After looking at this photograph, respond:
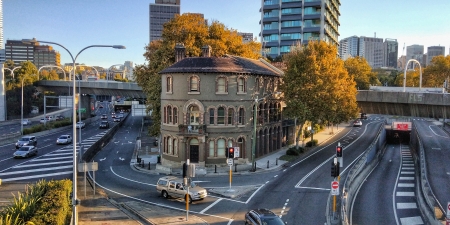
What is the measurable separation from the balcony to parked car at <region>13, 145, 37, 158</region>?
19098mm

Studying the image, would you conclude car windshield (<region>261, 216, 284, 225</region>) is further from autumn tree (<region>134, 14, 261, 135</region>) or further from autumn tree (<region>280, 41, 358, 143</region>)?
autumn tree (<region>134, 14, 261, 135</region>)

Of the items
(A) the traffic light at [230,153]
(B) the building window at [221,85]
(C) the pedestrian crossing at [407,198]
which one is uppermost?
(B) the building window at [221,85]

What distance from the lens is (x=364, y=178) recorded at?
124 ft

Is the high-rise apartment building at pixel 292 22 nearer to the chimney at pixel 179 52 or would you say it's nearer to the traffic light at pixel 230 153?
the chimney at pixel 179 52

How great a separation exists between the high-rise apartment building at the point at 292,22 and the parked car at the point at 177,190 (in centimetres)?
8220

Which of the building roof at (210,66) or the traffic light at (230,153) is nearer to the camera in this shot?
the traffic light at (230,153)

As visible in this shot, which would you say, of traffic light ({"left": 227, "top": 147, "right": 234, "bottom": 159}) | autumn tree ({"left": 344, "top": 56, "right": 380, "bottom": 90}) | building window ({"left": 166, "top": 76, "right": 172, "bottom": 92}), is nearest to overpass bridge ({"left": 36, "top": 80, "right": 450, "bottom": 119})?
building window ({"left": 166, "top": 76, "right": 172, "bottom": 92})

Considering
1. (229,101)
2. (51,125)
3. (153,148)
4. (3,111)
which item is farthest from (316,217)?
(3,111)

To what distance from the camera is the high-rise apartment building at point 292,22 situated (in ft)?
354

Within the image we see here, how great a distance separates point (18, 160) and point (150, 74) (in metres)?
19.5

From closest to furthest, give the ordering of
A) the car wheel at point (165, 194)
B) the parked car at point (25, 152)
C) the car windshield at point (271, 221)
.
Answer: the car windshield at point (271, 221), the car wheel at point (165, 194), the parked car at point (25, 152)

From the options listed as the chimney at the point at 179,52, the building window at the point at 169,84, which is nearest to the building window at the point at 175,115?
the building window at the point at 169,84

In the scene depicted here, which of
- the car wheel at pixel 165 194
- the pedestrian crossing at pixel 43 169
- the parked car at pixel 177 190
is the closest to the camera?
the parked car at pixel 177 190

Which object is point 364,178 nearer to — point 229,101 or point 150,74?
point 229,101
